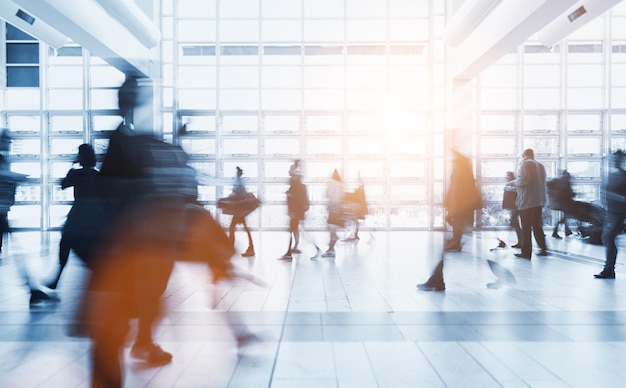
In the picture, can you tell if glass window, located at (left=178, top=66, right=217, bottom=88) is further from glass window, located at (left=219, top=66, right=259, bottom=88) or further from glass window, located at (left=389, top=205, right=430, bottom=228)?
glass window, located at (left=389, top=205, right=430, bottom=228)

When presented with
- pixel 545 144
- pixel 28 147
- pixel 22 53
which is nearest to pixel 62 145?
pixel 28 147

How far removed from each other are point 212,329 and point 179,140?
1.62 m

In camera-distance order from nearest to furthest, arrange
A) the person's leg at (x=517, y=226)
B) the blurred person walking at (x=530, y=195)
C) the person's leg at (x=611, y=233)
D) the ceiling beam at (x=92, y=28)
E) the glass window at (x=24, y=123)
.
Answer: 1. the person's leg at (x=611, y=233)
2. the blurred person walking at (x=530, y=195)
3. the ceiling beam at (x=92, y=28)
4. the person's leg at (x=517, y=226)
5. the glass window at (x=24, y=123)

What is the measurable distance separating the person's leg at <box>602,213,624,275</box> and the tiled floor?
9.0 inches

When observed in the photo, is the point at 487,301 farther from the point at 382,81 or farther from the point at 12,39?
the point at 12,39

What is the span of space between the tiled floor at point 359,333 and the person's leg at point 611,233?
0.75 feet

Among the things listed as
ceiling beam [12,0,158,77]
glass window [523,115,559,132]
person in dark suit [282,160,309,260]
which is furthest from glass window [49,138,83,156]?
glass window [523,115,559,132]

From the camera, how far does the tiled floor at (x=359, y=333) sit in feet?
9.78

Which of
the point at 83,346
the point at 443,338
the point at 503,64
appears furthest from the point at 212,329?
the point at 503,64

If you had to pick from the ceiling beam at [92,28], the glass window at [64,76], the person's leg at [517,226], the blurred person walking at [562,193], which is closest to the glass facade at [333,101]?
the glass window at [64,76]

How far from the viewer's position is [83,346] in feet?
11.8

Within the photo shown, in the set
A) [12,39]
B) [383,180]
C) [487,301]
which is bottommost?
[487,301]

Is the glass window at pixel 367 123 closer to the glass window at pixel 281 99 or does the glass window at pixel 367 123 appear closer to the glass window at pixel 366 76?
the glass window at pixel 366 76

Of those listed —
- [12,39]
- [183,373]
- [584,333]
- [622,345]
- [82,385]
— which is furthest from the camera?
[12,39]
